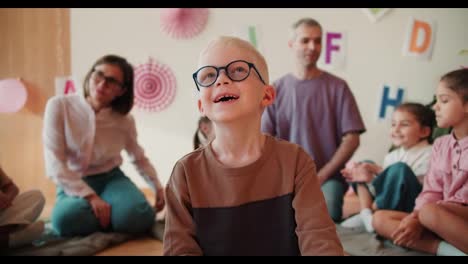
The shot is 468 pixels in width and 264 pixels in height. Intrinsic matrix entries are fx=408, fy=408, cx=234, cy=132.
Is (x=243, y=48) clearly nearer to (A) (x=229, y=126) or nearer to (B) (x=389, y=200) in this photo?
(A) (x=229, y=126)

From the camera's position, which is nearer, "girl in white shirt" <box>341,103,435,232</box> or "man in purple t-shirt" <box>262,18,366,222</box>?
"girl in white shirt" <box>341,103,435,232</box>

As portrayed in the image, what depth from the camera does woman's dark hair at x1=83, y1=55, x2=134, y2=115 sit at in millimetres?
1283

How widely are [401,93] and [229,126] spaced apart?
1050mm

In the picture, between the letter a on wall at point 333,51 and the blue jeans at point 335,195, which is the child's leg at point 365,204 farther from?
the letter a on wall at point 333,51

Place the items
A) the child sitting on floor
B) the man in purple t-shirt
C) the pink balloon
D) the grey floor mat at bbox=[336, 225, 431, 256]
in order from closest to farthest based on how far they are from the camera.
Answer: the child sitting on floor → the pink balloon → the grey floor mat at bbox=[336, 225, 431, 256] → the man in purple t-shirt

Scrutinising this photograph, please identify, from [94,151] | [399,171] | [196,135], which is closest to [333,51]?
[399,171]

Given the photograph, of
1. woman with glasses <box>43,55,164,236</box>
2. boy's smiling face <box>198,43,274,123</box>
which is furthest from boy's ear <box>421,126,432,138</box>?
woman with glasses <box>43,55,164,236</box>

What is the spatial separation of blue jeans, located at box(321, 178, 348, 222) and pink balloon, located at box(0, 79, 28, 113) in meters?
0.91

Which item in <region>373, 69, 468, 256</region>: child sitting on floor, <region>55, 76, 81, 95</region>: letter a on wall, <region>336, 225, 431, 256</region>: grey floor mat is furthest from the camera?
<region>55, 76, 81, 95</region>: letter a on wall

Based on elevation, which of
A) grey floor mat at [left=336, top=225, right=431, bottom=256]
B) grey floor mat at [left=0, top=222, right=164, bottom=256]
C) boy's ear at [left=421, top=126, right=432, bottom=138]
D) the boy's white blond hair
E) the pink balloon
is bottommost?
grey floor mat at [left=0, top=222, right=164, bottom=256]

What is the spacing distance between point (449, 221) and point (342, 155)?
1.60 feet

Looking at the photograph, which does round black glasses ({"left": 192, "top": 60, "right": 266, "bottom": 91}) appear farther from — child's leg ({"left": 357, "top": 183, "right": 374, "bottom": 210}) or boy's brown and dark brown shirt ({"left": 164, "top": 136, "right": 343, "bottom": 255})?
child's leg ({"left": 357, "top": 183, "right": 374, "bottom": 210})

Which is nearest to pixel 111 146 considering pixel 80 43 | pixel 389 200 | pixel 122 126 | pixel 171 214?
pixel 122 126

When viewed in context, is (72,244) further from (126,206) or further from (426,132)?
(426,132)
